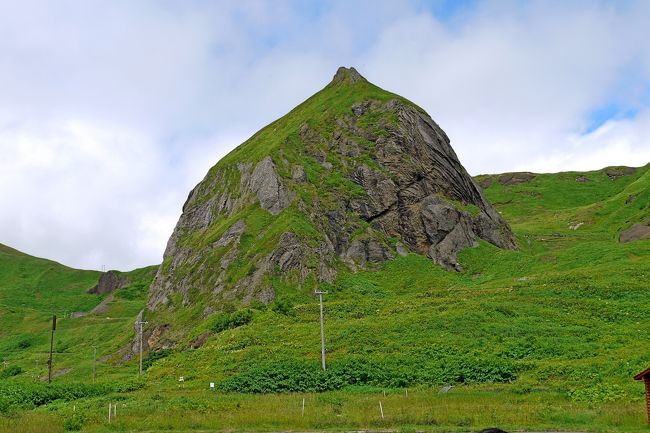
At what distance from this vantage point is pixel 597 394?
111ft

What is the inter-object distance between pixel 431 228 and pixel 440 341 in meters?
44.9

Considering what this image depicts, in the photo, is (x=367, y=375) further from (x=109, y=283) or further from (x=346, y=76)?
(x=109, y=283)

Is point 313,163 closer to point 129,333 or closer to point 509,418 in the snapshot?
point 129,333

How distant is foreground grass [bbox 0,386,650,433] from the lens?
2834 centimetres

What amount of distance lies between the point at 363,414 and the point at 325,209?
212 feet

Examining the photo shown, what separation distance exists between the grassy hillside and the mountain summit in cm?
476

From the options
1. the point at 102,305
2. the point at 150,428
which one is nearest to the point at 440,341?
the point at 150,428

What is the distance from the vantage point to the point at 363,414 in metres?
31.7

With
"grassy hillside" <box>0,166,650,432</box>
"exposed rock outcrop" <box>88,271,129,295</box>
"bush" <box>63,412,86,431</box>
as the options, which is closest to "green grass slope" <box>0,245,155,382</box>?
"grassy hillside" <box>0,166,650,432</box>

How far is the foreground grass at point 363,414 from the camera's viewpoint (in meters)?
28.3

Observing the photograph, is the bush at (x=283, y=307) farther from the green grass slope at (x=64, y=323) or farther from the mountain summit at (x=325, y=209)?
the green grass slope at (x=64, y=323)

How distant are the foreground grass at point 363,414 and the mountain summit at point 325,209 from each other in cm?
3938

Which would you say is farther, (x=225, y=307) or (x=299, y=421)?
(x=225, y=307)

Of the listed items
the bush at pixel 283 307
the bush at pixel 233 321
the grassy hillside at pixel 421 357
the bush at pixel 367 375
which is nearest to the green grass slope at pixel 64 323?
the grassy hillside at pixel 421 357
